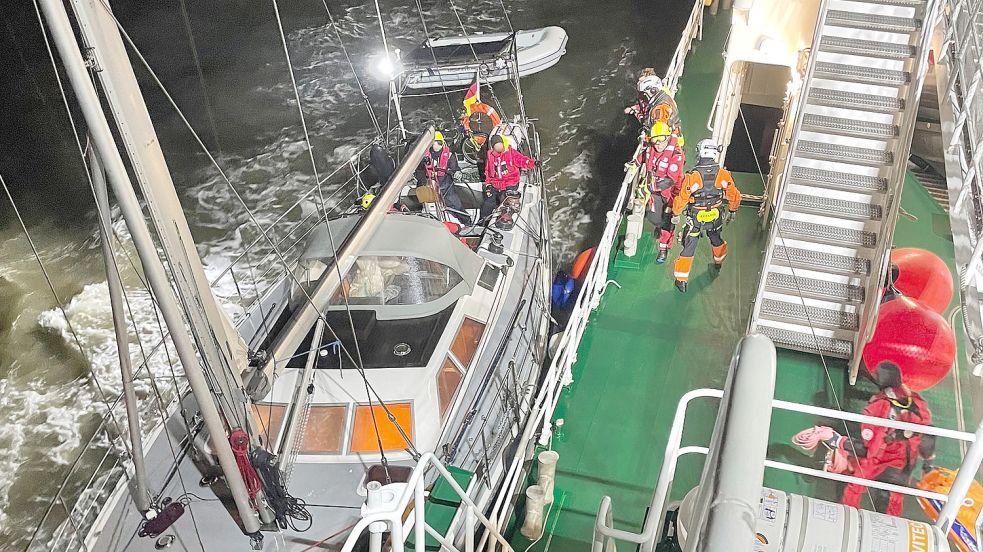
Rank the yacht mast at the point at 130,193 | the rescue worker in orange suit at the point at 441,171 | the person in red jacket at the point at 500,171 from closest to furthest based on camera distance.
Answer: the yacht mast at the point at 130,193
the person in red jacket at the point at 500,171
the rescue worker in orange suit at the point at 441,171

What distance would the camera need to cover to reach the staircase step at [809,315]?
6000 millimetres

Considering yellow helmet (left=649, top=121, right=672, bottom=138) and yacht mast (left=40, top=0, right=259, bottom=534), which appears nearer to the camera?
yacht mast (left=40, top=0, right=259, bottom=534)

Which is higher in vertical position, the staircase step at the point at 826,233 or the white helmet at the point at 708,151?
the white helmet at the point at 708,151

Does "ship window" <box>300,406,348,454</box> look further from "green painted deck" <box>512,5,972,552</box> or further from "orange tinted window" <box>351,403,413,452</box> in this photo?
"green painted deck" <box>512,5,972,552</box>

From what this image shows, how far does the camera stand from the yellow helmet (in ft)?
22.2

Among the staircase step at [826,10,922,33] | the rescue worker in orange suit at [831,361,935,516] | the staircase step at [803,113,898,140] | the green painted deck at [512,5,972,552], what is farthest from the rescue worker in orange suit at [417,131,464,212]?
the rescue worker in orange suit at [831,361,935,516]

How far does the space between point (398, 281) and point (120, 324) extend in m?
2.10

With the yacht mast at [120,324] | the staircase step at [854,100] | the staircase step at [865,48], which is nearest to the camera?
the yacht mast at [120,324]

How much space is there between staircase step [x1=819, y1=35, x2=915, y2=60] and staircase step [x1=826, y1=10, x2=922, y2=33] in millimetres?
121

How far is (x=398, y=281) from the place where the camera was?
5.60 metres

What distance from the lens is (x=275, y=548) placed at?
4.34m

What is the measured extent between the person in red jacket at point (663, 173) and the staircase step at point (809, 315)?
134cm

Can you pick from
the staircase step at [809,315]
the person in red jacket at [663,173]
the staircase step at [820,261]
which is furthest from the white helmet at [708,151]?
the staircase step at [809,315]

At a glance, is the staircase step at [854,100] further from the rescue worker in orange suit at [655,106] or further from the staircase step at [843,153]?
the rescue worker in orange suit at [655,106]
